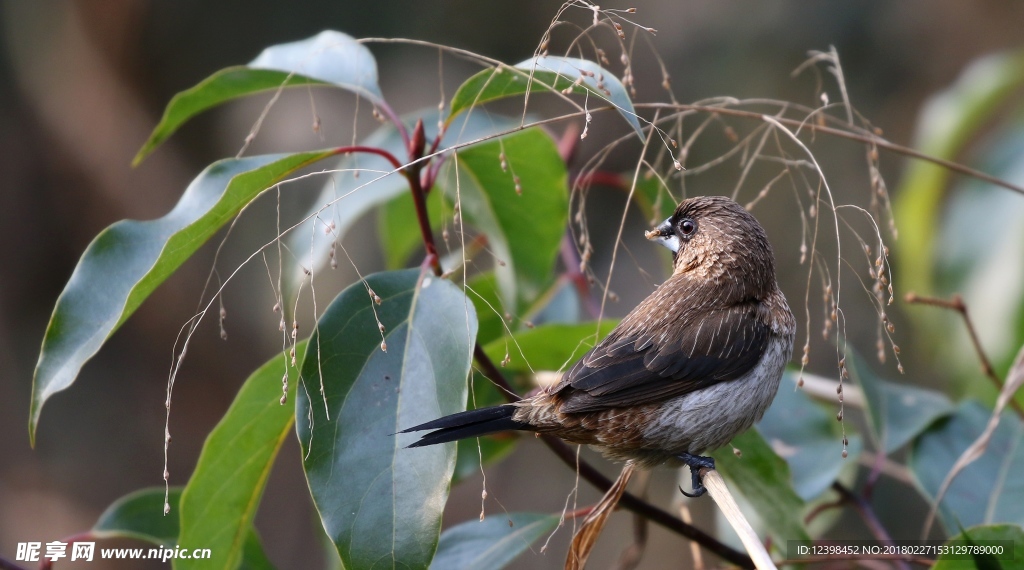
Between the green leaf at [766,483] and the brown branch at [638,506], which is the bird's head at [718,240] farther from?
the brown branch at [638,506]

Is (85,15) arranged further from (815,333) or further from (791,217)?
(815,333)

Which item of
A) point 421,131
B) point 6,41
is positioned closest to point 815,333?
point 421,131

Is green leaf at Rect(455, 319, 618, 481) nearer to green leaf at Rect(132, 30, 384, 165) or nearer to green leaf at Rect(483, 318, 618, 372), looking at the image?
green leaf at Rect(483, 318, 618, 372)

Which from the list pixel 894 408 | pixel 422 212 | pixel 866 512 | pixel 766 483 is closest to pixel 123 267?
pixel 422 212

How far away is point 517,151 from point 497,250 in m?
0.34

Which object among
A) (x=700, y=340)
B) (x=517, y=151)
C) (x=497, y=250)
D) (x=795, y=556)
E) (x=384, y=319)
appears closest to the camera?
(x=384, y=319)

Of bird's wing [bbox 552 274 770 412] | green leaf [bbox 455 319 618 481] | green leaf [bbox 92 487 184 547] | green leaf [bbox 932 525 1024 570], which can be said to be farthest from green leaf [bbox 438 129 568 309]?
green leaf [bbox 932 525 1024 570]

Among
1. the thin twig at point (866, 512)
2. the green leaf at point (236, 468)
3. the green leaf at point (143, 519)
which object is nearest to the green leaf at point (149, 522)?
the green leaf at point (143, 519)

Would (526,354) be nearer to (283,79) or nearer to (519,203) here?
(519,203)

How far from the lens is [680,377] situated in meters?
2.01

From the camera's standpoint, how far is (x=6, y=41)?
655cm

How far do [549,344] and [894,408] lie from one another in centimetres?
109

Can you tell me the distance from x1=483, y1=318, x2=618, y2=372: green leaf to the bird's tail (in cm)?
44

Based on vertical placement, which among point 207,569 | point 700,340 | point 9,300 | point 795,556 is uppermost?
point 700,340
